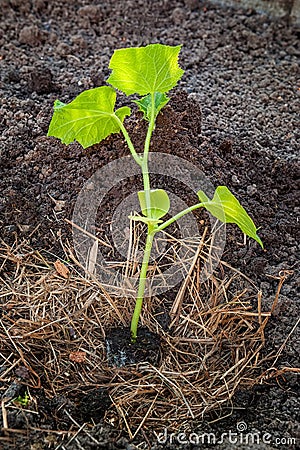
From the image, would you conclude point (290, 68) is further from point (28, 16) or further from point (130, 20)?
point (28, 16)

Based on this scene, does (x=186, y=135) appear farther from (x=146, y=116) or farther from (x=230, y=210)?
(x=230, y=210)

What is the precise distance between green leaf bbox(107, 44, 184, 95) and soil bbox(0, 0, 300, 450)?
0.79ft

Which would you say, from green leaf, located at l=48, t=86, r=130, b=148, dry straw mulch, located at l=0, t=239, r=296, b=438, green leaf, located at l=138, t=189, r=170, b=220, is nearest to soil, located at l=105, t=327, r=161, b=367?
dry straw mulch, located at l=0, t=239, r=296, b=438

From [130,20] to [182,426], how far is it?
161 cm

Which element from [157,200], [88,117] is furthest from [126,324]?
[88,117]

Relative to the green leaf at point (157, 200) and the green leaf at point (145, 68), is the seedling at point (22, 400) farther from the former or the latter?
the green leaf at point (145, 68)

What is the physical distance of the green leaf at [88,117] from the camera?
4.72 ft

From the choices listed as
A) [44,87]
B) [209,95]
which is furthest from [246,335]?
[44,87]

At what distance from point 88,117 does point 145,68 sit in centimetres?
18

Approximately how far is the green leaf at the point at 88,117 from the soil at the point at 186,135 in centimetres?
15

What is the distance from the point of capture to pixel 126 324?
149cm

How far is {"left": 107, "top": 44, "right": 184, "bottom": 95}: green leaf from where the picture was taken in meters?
1.37

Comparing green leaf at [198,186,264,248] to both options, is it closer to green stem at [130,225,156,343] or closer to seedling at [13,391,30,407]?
green stem at [130,225,156,343]

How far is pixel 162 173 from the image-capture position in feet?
5.35
